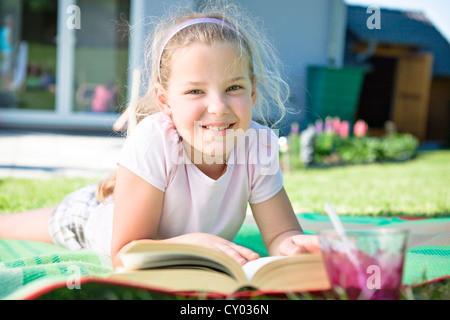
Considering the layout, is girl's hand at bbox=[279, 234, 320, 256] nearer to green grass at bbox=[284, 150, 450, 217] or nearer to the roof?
green grass at bbox=[284, 150, 450, 217]

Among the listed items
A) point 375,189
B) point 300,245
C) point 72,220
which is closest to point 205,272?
point 300,245

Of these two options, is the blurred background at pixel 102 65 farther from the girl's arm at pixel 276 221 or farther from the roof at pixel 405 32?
the girl's arm at pixel 276 221

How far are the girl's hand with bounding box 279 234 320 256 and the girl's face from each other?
0.39 meters

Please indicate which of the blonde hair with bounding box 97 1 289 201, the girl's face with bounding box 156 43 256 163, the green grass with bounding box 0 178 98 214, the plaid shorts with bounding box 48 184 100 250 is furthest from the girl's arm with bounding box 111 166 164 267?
the green grass with bounding box 0 178 98 214

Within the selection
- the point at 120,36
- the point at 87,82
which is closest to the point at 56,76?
the point at 87,82

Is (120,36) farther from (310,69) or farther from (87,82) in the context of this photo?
(310,69)

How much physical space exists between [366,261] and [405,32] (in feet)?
35.6

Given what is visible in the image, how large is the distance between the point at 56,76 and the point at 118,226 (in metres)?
7.27

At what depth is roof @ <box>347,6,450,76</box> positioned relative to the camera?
1007cm

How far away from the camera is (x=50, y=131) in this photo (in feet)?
24.4

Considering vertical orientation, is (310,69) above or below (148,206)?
above

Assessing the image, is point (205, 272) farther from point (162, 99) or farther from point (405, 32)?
point (405, 32)

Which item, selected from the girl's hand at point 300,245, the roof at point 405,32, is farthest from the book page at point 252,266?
the roof at point 405,32

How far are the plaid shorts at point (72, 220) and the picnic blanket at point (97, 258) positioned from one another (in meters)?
0.05
